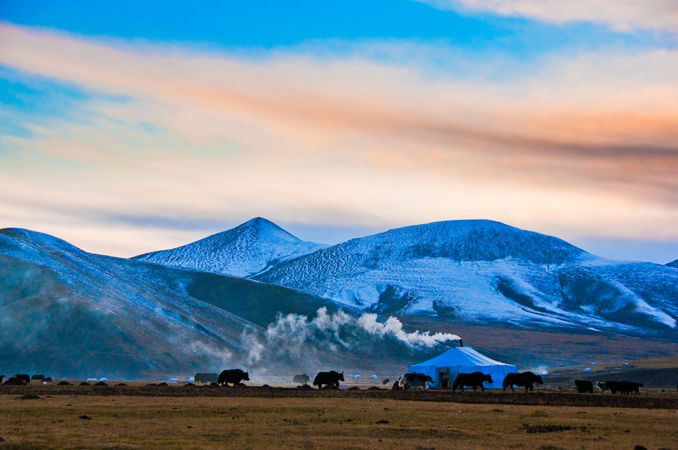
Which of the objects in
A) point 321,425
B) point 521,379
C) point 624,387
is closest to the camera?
point 321,425

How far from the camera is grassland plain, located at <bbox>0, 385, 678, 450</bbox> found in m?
30.9

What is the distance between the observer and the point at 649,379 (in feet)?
401

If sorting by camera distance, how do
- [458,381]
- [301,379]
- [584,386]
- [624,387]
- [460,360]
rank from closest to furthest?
1. [624,387]
2. [584,386]
3. [458,381]
4. [460,360]
5. [301,379]

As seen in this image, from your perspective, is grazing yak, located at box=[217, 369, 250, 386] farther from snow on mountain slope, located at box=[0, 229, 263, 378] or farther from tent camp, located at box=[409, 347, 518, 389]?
snow on mountain slope, located at box=[0, 229, 263, 378]

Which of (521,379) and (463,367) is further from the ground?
(463,367)

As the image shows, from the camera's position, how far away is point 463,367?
309ft

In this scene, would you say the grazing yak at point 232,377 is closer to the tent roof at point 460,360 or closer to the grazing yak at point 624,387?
the tent roof at point 460,360

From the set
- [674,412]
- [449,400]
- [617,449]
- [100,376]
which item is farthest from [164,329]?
[617,449]

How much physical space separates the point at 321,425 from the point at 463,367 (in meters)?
59.2

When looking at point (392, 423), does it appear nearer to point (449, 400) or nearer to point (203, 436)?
point (203, 436)

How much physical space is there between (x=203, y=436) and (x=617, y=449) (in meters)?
17.4

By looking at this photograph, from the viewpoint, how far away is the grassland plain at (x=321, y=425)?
1216 inches

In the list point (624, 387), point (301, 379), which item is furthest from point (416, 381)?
point (301, 379)

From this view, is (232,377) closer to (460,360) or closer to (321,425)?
(460,360)
